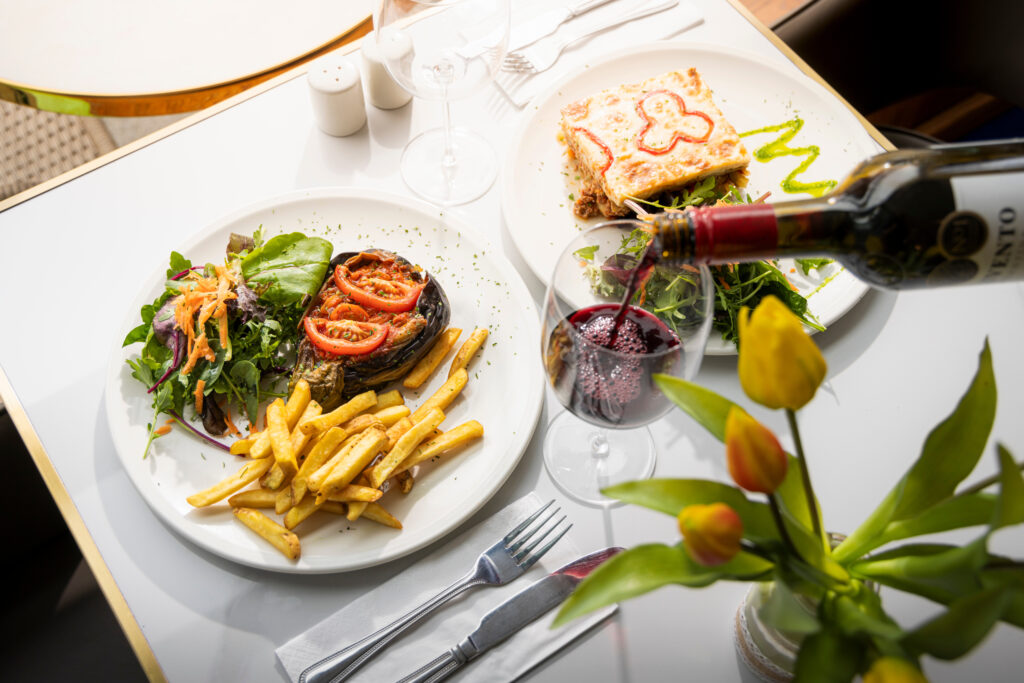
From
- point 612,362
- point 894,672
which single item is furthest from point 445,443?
point 894,672

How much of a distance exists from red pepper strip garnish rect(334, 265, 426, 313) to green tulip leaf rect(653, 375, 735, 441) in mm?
764

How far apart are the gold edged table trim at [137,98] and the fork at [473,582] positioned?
1375 millimetres

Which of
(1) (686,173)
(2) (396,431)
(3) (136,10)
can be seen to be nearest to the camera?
(2) (396,431)

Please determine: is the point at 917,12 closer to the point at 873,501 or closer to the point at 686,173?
the point at 686,173

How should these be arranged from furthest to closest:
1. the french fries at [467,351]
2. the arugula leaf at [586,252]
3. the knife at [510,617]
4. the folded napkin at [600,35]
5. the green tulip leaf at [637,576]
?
1. the folded napkin at [600,35]
2. the french fries at [467,351]
3. the arugula leaf at [586,252]
4. the knife at [510,617]
5. the green tulip leaf at [637,576]

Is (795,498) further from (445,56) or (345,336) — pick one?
(445,56)

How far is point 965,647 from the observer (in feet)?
2.16

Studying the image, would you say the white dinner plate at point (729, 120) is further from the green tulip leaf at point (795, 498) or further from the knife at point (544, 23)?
the green tulip leaf at point (795, 498)

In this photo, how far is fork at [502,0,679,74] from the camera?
2006 mm

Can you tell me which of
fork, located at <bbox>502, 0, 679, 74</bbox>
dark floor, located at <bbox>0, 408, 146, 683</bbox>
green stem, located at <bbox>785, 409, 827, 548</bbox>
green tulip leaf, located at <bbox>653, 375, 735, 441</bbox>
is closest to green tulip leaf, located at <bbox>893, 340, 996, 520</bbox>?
green stem, located at <bbox>785, 409, 827, 548</bbox>

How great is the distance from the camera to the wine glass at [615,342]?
113cm

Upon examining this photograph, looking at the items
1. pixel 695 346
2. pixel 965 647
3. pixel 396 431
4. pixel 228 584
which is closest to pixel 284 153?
pixel 396 431

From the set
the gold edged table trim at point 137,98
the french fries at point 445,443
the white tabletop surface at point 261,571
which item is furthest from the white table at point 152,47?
the french fries at point 445,443

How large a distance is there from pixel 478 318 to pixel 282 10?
45.2 inches
